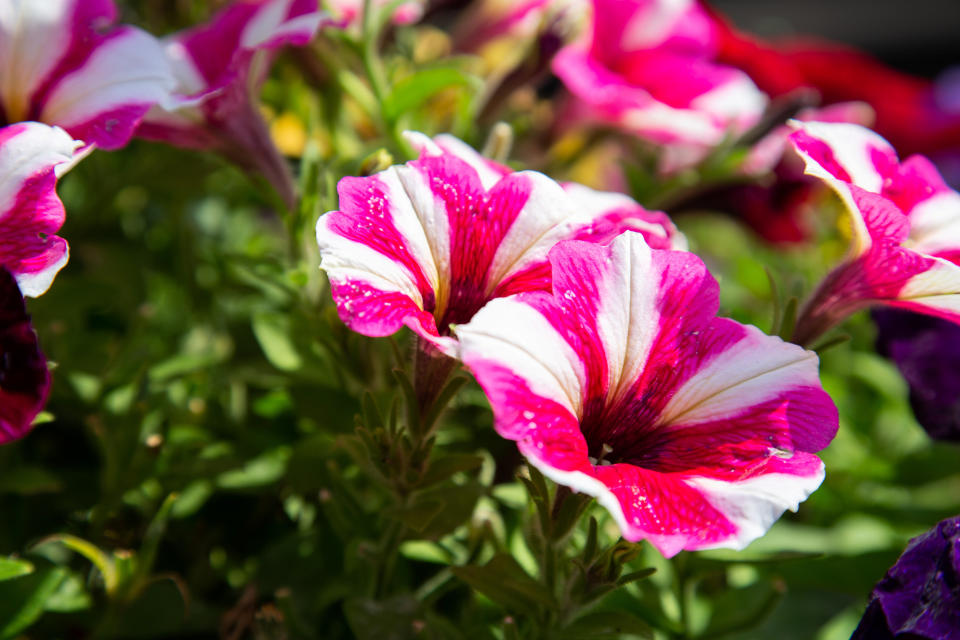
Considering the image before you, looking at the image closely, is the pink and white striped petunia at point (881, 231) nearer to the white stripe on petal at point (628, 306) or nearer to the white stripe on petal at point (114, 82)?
the white stripe on petal at point (628, 306)

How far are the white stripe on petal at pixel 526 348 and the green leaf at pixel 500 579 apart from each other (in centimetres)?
13

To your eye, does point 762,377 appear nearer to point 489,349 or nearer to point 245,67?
point 489,349

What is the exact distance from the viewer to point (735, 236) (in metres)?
1.59

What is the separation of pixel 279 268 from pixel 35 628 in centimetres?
31

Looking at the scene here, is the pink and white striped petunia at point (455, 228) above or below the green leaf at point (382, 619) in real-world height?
above

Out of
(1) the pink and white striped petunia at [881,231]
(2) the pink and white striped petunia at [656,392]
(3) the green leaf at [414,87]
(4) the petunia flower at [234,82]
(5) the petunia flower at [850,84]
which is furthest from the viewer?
(5) the petunia flower at [850,84]

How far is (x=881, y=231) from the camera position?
52 cm

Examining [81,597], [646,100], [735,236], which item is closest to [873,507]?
[646,100]

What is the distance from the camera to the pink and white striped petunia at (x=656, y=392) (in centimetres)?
40

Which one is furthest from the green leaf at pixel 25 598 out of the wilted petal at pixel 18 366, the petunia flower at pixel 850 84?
the petunia flower at pixel 850 84

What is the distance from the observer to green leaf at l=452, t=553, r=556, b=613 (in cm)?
51

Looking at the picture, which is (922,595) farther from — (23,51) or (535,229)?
(23,51)

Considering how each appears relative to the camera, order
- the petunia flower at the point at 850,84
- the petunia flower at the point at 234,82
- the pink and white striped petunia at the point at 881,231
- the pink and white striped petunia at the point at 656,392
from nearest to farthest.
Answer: the pink and white striped petunia at the point at 656,392, the pink and white striped petunia at the point at 881,231, the petunia flower at the point at 234,82, the petunia flower at the point at 850,84

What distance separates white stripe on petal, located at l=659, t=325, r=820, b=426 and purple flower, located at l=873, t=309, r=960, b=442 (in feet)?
0.81
